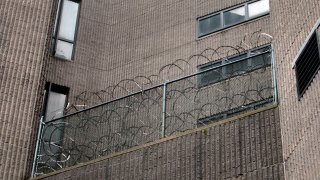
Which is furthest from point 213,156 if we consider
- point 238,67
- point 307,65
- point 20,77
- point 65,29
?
point 65,29

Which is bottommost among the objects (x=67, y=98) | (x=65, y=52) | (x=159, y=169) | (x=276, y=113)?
(x=159, y=169)

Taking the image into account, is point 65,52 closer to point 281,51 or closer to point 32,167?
point 32,167

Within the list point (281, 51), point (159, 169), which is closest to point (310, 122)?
point (281, 51)

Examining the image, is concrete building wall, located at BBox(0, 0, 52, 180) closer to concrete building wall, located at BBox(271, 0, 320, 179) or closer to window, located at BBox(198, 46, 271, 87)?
window, located at BBox(198, 46, 271, 87)

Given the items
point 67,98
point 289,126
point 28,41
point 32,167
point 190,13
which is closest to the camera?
point 289,126

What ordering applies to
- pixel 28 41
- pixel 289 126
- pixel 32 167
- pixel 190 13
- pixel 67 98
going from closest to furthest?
pixel 289 126 → pixel 32 167 → pixel 28 41 → pixel 67 98 → pixel 190 13

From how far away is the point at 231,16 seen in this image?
1759 cm

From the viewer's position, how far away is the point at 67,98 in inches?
671

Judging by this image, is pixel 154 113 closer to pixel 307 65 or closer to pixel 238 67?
pixel 238 67

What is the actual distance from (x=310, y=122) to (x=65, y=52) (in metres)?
10.4

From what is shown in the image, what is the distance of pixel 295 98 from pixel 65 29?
10246 mm

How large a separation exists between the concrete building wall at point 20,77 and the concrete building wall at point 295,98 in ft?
17.4

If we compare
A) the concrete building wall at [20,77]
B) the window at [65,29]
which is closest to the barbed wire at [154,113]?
the concrete building wall at [20,77]

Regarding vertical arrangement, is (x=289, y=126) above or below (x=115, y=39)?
below
